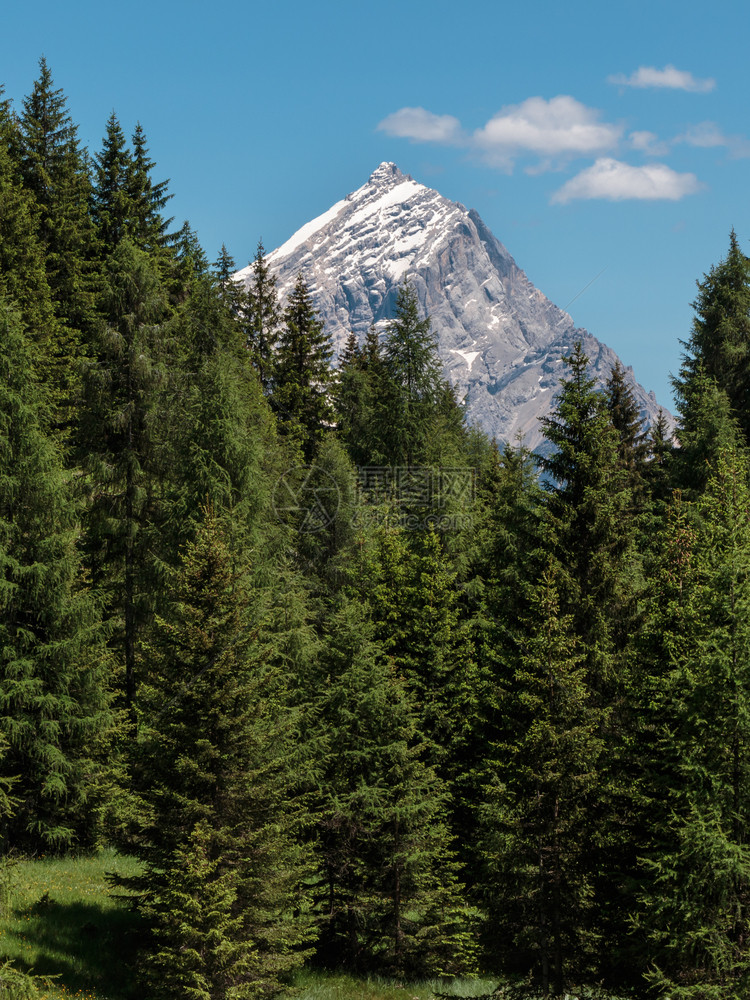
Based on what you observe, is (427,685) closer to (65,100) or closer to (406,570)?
(406,570)

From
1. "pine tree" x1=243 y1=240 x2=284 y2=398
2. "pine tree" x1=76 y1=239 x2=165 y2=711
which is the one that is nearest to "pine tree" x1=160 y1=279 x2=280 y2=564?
"pine tree" x1=76 y1=239 x2=165 y2=711

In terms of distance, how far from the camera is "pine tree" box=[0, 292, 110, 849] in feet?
72.8

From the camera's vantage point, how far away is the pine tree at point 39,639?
22188mm

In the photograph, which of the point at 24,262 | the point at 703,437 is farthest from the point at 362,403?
the point at 703,437

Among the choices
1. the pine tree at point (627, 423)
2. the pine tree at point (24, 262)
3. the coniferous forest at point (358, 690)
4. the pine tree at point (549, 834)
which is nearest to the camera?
the coniferous forest at point (358, 690)

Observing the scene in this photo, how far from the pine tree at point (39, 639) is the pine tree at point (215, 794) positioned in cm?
741

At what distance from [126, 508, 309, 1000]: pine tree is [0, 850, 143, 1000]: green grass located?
1.68 meters

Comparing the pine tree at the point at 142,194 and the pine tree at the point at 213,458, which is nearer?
the pine tree at the point at 213,458

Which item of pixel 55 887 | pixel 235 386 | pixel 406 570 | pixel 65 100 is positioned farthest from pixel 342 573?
pixel 65 100

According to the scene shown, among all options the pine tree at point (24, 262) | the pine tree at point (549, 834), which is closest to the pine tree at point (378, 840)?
the pine tree at point (549, 834)

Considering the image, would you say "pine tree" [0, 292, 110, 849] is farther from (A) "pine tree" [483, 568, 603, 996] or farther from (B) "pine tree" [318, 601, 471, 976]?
(A) "pine tree" [483, 568, 603, 996]

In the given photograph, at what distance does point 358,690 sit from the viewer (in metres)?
21.6

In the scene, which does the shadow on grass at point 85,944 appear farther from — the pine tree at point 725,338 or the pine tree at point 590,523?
the pine tree at point 725,338

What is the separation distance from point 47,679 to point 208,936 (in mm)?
11560
